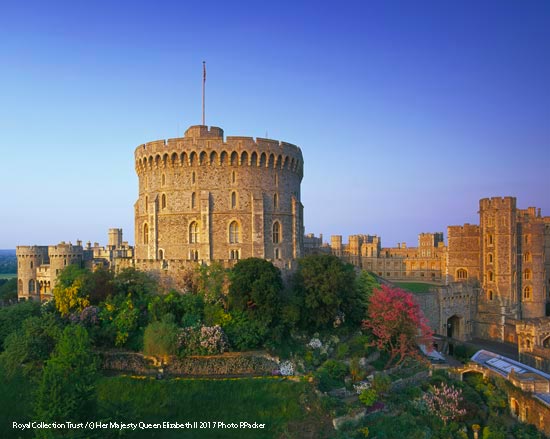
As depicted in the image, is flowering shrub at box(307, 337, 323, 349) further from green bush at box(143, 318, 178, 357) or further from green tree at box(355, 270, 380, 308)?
green bush at box(143, 318, 178, 357)

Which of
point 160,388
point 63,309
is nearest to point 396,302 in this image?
point 160,388

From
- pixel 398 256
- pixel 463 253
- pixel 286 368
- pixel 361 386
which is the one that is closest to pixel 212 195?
pixel 286 368

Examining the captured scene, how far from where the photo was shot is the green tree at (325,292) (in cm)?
3098

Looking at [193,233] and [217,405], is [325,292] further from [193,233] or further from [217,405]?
[193,233]

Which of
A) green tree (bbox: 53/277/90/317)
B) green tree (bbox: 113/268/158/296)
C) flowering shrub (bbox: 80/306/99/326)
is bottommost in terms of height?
flowering shrub (bbox: 80/306/99/326)

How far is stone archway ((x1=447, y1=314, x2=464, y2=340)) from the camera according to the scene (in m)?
50.3

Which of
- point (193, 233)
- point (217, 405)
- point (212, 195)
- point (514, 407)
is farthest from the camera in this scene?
point (193, 233)

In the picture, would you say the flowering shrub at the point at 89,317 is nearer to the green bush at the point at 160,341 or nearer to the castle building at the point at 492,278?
the green bush at the point at 160,341

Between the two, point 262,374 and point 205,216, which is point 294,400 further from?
point 205,216

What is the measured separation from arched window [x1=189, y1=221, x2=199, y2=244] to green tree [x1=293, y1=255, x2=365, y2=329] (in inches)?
409

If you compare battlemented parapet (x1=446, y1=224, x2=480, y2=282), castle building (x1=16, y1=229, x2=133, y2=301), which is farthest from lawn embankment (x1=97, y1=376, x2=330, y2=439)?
battlemented parapet (x1=446, y1=224, x2=480, y2=282)

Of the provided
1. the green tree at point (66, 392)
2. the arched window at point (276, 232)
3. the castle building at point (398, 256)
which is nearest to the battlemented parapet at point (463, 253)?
the castle building at point (398, 256)

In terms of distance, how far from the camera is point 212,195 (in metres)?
39.4

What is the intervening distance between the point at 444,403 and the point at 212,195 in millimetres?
23205
